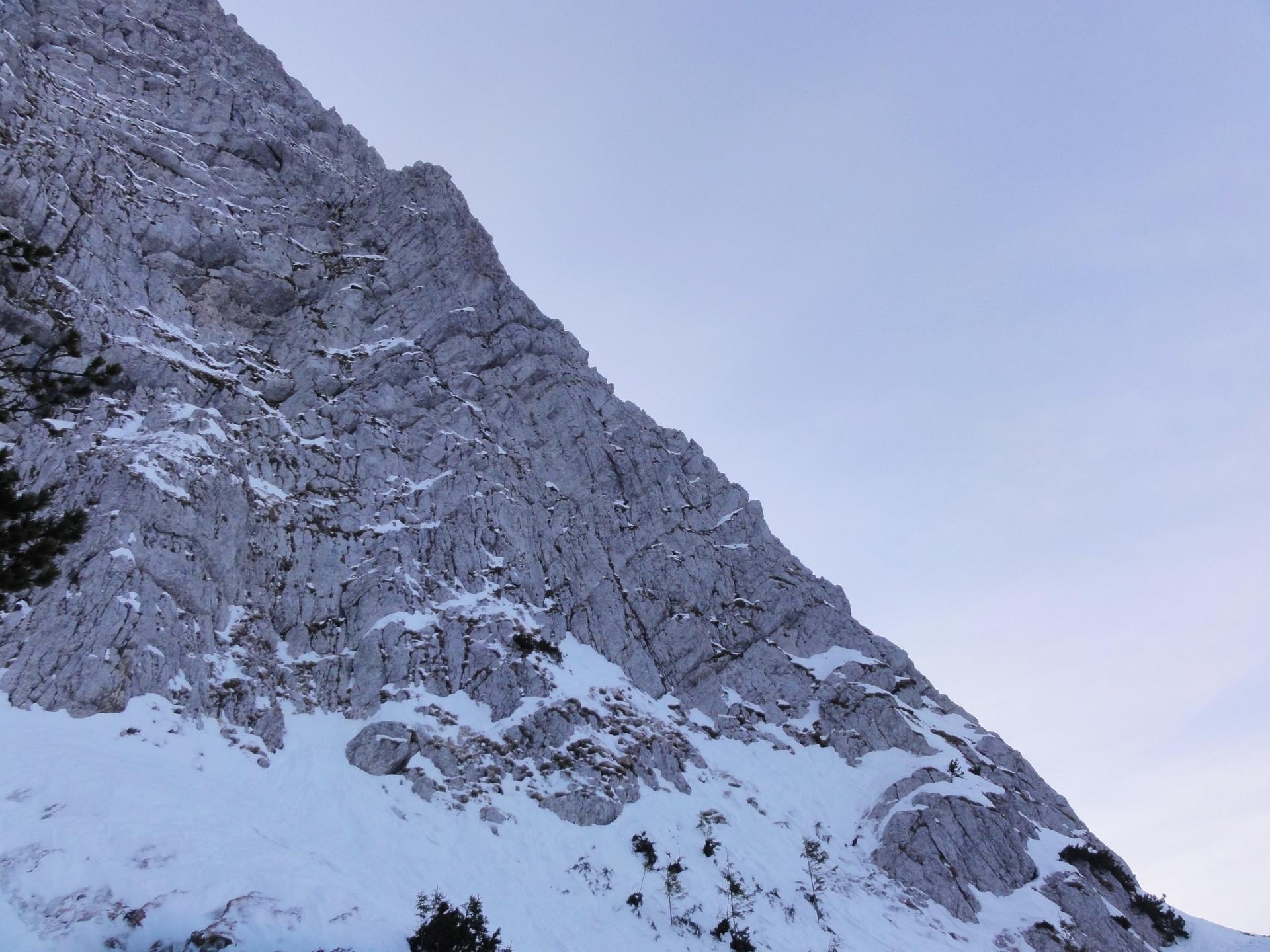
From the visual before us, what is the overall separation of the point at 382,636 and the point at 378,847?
1586 cm

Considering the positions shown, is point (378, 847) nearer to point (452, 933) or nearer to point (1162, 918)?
point (452, 933)

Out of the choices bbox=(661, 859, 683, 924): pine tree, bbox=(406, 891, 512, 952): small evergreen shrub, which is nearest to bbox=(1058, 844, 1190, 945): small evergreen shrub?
bbox=(661, 859, 683, 924): pine tree

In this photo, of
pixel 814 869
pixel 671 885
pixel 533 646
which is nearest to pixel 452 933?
pixel 671 885

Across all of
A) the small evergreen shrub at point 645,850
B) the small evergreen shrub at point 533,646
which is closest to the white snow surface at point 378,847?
the small evergreen shrub at point 645,850

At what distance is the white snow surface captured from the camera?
2267 centimetres

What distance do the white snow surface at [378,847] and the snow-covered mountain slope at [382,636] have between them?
0.19 m

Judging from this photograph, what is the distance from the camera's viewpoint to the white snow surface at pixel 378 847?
22.7 meters

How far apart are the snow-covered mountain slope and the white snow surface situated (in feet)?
0.63

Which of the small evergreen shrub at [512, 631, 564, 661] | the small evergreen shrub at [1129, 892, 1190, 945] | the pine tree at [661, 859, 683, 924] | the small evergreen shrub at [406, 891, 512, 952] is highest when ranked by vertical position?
the small evergreen shrub at [512, 631, 564, 661]

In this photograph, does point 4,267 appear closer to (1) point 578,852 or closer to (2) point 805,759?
(1) point 578,852

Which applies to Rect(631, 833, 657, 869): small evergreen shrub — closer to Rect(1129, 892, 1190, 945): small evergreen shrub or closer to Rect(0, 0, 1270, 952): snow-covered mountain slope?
Rect(0, 0, 1270, 952): snow-covered mountain slope

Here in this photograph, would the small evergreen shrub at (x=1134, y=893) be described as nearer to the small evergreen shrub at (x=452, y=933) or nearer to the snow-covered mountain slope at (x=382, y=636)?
the snow-covered mountain slope at (x=382, y=636)

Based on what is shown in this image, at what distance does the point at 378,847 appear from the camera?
109 feet

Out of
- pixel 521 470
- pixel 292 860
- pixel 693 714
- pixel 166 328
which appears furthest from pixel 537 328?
pixel 292 860
